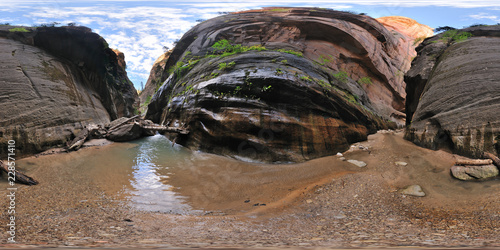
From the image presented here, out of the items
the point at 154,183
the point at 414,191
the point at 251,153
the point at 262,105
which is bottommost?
the point at 154,183

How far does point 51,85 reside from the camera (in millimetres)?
11305

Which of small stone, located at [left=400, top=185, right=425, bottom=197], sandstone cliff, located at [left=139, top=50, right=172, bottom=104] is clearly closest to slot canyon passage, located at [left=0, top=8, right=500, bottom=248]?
small stone, located at [left=400, top=185, right=425, bottom=197]

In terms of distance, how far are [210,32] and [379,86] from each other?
13.3m

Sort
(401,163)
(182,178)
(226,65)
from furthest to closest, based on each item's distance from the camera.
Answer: (226,65) → (182,178) → (401,163)

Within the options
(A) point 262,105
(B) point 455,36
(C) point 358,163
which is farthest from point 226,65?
(B) point 455,36

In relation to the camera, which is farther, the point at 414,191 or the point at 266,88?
the point at 266,88

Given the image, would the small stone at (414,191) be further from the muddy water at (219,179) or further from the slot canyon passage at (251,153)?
the muddy water at (219,179)

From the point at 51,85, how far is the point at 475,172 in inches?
619

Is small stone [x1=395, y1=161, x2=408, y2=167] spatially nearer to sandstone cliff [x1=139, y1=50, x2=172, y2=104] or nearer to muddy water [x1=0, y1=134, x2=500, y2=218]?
muddy water [x1=0, y1=134, x2=500, y2=218]

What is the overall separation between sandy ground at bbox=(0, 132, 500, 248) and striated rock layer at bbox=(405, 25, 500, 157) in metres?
0.59

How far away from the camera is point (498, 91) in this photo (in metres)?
6.42

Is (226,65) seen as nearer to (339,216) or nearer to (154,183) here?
(154,183)

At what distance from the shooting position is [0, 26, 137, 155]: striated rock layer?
9.09 m

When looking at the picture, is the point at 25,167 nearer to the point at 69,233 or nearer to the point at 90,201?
the point at 90,201
